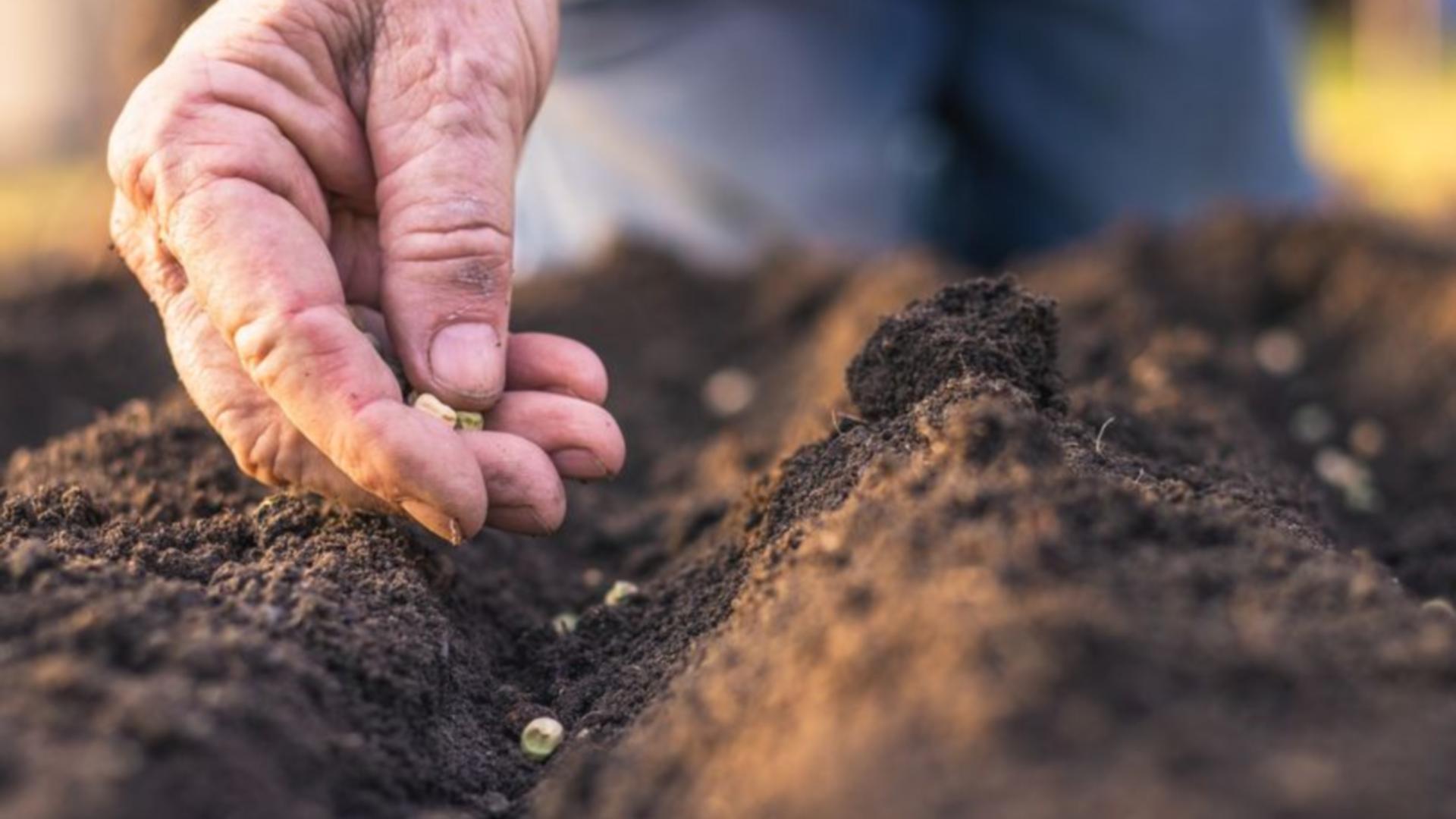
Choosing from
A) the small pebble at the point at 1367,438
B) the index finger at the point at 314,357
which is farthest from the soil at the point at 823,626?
the small pebble at the point at 1367,438

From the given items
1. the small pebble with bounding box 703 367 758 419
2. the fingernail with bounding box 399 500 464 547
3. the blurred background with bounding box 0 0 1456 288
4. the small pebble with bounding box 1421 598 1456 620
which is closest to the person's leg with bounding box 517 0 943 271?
the small pebble with bounding box 703 367 758 419

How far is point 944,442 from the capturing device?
139cm

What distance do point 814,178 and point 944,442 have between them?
9.41ft

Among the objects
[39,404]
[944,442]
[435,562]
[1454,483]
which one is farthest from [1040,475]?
[39,404]

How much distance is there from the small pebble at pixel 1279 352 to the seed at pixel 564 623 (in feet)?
5.58

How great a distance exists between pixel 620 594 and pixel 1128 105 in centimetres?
312

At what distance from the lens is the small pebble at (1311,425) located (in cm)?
268

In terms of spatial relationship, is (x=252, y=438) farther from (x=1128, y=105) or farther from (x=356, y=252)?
(x=1128, y=105)

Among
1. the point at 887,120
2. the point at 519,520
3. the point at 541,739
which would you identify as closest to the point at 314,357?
the point at 519,520

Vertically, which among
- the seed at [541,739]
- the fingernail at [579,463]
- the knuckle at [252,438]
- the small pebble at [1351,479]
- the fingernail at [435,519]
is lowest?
the seed at [541,739]

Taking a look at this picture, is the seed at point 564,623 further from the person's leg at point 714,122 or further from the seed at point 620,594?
the person's leg at point 714,122

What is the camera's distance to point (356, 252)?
184 centimetres

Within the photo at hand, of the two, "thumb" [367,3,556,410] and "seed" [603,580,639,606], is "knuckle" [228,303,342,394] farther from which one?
"seed" [603,580,639,606]

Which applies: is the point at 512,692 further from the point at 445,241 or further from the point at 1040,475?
the point at 1040,475
